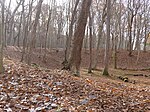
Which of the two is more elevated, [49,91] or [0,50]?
[0,50]

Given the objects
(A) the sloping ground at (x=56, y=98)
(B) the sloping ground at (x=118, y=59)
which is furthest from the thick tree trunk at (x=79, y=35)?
(B) the sloping ground at (x=118, y=59)

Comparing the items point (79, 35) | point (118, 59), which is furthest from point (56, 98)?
point (118, 59)

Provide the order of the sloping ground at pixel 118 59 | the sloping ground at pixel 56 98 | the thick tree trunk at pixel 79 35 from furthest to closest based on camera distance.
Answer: the sloping ground at pixel 118 59
the thick tree trunk at pixel 79 35
the sloping ground at pixel 56 98

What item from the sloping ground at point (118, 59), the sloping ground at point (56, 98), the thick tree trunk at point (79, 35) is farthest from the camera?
the sloping ground at point (118, 59)

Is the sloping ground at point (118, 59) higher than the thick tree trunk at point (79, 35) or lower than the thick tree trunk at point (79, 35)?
lower

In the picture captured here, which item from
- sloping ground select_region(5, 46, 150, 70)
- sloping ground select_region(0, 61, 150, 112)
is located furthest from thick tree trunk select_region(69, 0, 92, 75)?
sloping ground select_region(5, 46, 150, 70)

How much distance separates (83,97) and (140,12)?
3305 centimetres

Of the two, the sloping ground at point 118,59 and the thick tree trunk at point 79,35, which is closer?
the thick tree trunk at point 79,35

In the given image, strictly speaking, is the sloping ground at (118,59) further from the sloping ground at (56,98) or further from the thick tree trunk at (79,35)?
the sloping ground at (56,98)

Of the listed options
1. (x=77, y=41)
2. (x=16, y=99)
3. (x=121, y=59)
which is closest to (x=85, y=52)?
(x=121, y=59)

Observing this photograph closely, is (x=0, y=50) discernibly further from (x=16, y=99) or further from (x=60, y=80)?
(x=16, y=99)

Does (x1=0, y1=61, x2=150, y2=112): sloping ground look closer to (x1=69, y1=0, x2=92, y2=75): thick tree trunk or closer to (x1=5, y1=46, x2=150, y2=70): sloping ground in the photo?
(x1=69, y1=0, x2=92, y2=75): thick tree trunk

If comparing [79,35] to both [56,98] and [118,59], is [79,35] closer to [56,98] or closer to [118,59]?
[56,98]

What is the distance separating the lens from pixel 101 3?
106 feet
